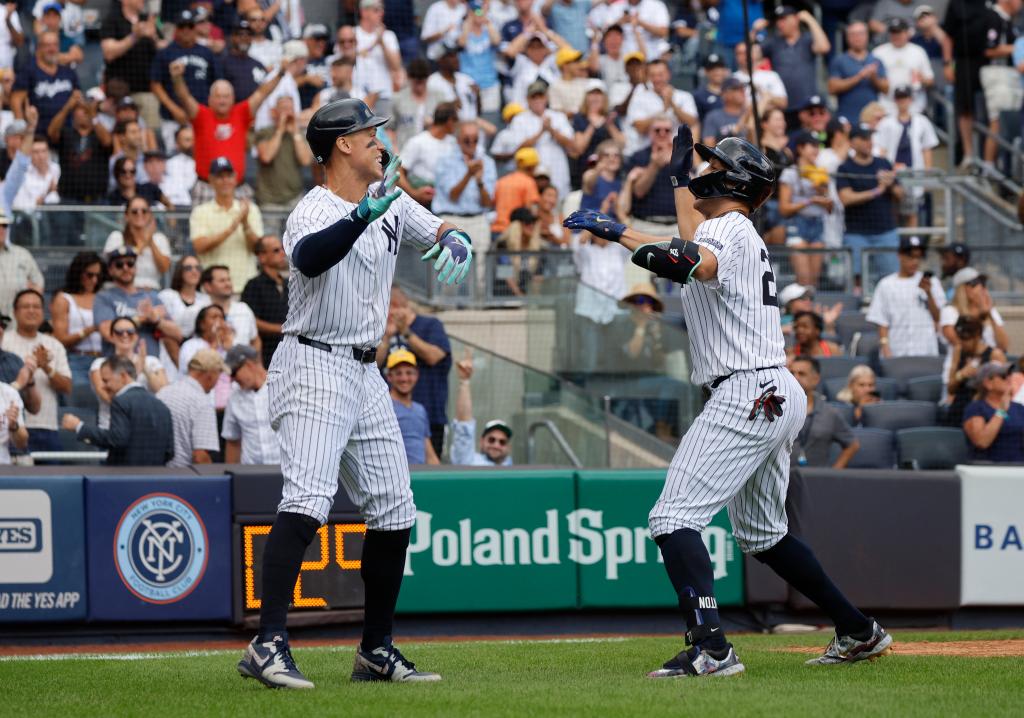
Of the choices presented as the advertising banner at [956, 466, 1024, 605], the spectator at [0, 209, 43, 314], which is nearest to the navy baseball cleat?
the advertising banner at [956, 466, 1024, 605]

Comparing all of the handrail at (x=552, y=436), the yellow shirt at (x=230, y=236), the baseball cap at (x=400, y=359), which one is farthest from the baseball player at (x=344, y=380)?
the yellow shirt at (x=230, y=236)

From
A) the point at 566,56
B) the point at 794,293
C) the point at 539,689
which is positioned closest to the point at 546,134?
the point at 566,56

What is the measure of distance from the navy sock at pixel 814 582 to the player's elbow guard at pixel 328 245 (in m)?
2.16

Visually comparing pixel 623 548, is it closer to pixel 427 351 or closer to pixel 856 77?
pixel 427 351

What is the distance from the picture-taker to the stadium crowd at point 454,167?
10688 mm

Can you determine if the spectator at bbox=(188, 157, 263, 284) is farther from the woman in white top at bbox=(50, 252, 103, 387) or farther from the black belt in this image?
the black belt

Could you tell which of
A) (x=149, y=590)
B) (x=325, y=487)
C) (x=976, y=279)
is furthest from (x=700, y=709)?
(x=976, y=279)

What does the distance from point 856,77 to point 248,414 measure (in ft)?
28.7

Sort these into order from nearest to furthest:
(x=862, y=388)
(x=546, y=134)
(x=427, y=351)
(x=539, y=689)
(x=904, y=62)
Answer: (x=539, y=689)
(x=427, y=351)
(x=862, y=388)
(x=546, y=134)
(x=904, y=62)

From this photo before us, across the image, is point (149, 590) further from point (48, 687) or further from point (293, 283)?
point (293, 283)

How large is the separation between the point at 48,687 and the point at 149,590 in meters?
3.14

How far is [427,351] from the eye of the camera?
10.9m

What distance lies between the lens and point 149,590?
30.1 ft

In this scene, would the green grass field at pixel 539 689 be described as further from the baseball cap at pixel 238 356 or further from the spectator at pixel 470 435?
the spectator at pixel 470 435
